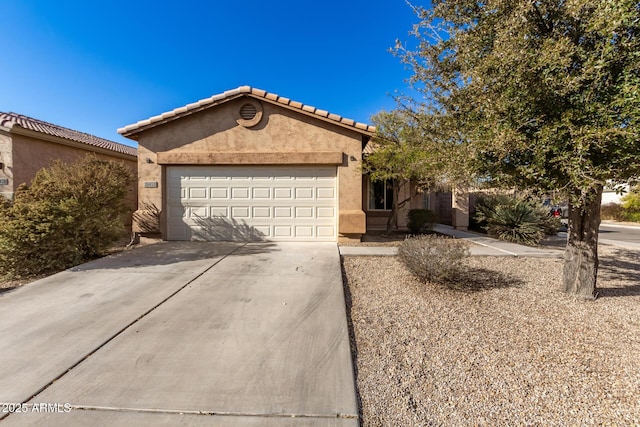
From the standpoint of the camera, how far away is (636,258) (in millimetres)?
7574

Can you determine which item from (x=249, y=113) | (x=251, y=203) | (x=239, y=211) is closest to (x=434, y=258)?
(x=251, y=203)

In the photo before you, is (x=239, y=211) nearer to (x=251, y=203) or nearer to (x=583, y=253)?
(x=251, y=203)

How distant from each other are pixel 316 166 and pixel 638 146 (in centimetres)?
715

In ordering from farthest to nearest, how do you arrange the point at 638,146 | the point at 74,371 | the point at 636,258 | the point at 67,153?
the point at 67,153 → the point at 636,258 → the point at 638,146 → the point at 74,371

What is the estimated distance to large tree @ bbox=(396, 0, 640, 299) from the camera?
11.0 ft

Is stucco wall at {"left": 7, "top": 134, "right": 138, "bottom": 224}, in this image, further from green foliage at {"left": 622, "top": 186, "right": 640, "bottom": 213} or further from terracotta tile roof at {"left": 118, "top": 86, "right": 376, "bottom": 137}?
green foliage at {"left": 622, "top": 186, "right": 640, "bottom": 213}

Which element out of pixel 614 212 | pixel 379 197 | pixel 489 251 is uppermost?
pixel 379 197

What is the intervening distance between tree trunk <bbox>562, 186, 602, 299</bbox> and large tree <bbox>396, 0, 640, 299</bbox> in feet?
0.06

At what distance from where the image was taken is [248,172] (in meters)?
9.23

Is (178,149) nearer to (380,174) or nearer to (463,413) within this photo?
(380,174)

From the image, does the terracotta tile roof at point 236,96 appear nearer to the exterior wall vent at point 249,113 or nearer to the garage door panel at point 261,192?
the exterior wall vent at point 249,113

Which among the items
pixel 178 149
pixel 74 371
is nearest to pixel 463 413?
pixel 74 371

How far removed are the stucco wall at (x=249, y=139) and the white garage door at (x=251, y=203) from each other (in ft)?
1.68

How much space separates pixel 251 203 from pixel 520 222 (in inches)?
368
